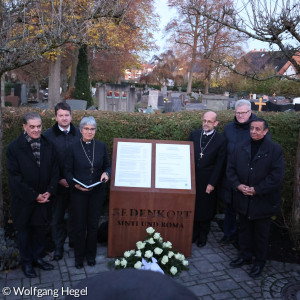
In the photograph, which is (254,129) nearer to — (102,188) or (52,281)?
(102,188)

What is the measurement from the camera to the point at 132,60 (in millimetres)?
30812

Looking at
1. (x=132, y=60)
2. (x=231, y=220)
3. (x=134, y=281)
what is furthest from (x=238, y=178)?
(x=132, y=60)

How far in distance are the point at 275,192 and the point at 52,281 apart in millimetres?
2967

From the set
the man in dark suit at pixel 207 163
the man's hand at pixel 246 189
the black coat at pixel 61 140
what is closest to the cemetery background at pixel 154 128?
the man in dark suit at pixel 207 163

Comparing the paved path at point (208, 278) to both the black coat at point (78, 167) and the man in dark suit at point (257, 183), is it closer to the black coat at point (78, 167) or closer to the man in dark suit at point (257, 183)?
the man in dark suit at point (257, 183)

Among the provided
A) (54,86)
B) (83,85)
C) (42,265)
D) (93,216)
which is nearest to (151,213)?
(93,216)

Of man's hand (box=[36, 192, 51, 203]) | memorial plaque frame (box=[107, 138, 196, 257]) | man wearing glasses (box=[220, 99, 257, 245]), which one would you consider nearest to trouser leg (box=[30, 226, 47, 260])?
man's hand (box=[36, 192, 51, 203])

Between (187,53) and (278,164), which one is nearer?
(278,164)

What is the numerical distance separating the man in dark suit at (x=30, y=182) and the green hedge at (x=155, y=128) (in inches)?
66.4

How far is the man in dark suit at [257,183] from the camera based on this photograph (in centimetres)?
409

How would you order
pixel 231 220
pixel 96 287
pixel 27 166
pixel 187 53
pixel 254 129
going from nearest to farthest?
pixel 96 287 → pixel 27 166 → pixel 254 129 → pixel 231 220 → pixel 187 53

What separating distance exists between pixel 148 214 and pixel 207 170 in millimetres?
1085

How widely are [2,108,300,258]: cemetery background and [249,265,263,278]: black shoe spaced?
156 cm

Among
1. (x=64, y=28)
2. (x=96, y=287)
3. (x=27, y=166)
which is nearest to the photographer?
(x=96, y=287)
